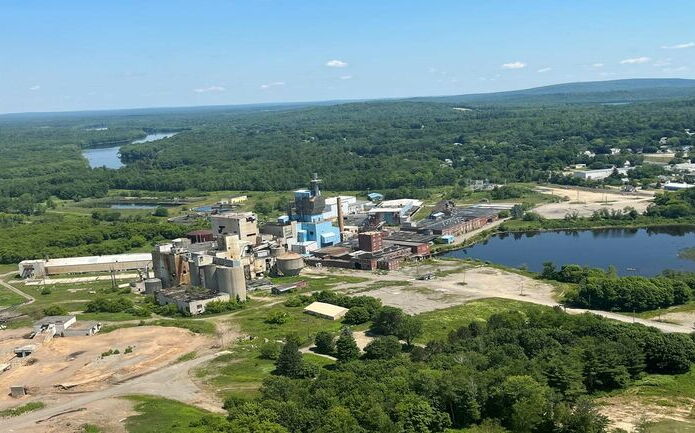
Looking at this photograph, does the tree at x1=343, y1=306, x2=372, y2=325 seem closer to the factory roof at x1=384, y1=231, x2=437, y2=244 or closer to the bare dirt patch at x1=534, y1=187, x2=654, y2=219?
the factory roof at x1=384, y1=231, x2=437, y2=244

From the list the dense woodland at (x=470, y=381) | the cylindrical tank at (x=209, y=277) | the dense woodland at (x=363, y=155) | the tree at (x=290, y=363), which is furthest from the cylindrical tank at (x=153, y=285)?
the dense woodland at (x=363, y=155)

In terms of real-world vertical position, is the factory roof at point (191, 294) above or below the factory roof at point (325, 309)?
above

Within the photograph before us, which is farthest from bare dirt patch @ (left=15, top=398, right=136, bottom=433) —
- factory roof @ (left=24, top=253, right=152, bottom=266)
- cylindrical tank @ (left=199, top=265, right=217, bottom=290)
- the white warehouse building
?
factory roof @ (left=24, top=253, right=152, bottom=266)

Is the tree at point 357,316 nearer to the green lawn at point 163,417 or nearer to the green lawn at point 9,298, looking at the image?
the green lawn at point 163,417

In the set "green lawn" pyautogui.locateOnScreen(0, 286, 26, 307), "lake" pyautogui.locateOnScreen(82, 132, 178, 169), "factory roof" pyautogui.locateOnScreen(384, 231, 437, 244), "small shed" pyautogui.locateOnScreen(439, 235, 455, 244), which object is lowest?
"small shed" pyautogui.locateOnScreen(439, 235, 455, 244)

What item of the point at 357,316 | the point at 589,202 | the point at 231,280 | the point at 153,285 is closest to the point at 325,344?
the point at 357,316

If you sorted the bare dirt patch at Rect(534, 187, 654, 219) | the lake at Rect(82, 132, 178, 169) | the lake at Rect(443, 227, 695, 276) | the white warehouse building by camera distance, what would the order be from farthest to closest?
the lake at Rect(82, 132, 178, 169)
the bare dirt patch at Rect(534, 187, 654, 219)
the white warehouse building
the lake at Rect(443, 227, 695, 276)

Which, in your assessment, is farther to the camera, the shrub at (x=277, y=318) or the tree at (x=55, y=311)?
the tree at (x=55, y=311)
